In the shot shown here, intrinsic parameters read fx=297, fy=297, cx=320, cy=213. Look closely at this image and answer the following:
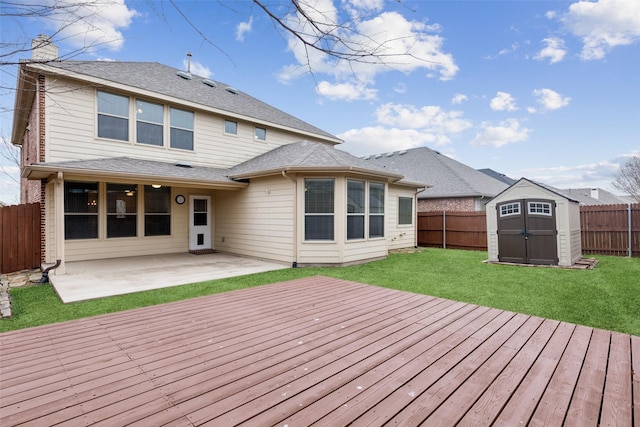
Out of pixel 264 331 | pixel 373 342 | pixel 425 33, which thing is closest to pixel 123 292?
pixel 264 331

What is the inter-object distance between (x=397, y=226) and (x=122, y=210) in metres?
9.43

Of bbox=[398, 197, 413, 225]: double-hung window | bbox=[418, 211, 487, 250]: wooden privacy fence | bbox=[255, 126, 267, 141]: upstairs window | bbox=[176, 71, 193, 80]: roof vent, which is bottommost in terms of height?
bbox=[418, 211, 487, 250]: wooden privacy fence

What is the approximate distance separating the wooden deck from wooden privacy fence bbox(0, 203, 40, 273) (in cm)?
543

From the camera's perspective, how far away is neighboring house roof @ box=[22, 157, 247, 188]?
625 cm

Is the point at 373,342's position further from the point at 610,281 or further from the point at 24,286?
the point at 24,286

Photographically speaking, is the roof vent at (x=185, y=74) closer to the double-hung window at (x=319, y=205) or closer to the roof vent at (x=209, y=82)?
the roof vent at (x=209, y=82)

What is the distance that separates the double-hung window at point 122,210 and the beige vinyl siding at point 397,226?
28.2 feet

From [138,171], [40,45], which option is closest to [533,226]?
[40,45]

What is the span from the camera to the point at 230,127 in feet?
34.8

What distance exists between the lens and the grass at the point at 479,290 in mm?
4004

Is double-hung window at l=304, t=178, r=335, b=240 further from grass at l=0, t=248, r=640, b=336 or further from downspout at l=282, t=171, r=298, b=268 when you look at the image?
grass at l=0, t=248, r=640, b=336

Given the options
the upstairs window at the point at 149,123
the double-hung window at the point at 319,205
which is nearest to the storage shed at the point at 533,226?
the double-hung window at the point at 319,205

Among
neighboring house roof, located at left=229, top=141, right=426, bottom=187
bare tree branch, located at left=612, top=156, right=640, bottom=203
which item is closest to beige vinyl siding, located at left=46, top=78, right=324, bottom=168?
neighboring house roof, located at left=229, top=141, right=426, bottom=187

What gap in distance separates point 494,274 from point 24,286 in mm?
9761
